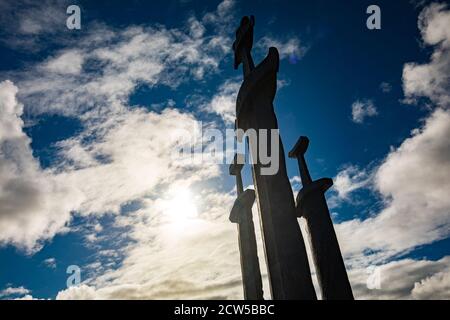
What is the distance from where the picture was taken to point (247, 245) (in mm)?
11086

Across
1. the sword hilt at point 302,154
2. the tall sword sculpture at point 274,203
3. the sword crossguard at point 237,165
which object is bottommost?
the tall sword sculpture at point 274,203

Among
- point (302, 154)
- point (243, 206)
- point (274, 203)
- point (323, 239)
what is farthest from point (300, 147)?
point (274, 203)

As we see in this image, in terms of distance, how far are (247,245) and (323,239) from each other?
2.88 m

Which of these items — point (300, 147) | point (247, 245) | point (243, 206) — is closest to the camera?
point (247, 245)

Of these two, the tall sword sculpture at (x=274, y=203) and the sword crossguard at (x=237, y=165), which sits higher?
the sword crossguard at (x=237, y=165)

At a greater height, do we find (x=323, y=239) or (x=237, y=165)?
(x=237, y=165)

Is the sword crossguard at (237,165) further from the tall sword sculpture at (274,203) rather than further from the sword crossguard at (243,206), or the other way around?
the tall sword sculpture at (274,203)

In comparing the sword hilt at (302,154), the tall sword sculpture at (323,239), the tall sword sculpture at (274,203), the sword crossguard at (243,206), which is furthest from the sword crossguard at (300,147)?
the tall sword sculpture at (274,203)

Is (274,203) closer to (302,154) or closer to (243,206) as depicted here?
(243,206)

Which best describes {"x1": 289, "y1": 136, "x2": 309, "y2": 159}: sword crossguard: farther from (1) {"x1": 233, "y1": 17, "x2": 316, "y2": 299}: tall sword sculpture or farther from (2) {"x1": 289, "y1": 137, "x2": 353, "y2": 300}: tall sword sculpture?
(1) {"x1": 233, "y1": 17, "x2": 316, "y2": 299}: tall sword sculpture

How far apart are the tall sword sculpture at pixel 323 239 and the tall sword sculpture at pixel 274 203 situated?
4592mm

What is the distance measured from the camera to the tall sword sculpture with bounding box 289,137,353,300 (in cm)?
897

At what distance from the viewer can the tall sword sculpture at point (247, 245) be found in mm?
10305
